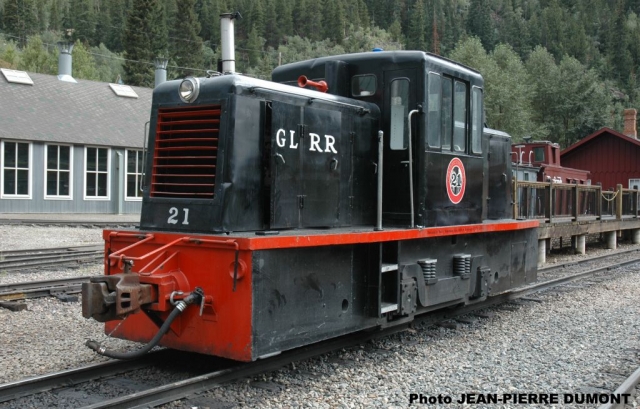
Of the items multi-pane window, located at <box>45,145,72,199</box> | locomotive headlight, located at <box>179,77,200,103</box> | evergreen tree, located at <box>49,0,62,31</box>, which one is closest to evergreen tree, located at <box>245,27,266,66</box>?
evergreen tree, located at <box>49,0,62,31</box>

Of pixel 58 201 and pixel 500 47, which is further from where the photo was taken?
pixel 500 47

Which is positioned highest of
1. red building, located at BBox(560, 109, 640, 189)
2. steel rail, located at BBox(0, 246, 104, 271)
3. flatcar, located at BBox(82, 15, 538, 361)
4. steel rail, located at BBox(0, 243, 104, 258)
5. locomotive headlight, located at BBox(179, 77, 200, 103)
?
red building, located at BBox(560, 109, 640, 189)

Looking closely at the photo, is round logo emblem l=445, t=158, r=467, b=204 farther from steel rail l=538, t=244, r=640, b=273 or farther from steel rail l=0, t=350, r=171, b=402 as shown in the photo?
steel rail l=538, t=244, r=640, b=273

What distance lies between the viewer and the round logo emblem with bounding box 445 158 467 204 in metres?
7.52

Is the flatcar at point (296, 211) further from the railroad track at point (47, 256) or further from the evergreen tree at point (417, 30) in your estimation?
the evergreen tree at point (417, 30)

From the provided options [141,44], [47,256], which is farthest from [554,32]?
[47,256]

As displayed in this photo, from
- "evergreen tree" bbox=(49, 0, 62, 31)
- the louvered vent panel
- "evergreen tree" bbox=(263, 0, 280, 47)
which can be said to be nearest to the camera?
the louvered vent panel

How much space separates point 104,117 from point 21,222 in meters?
9.15

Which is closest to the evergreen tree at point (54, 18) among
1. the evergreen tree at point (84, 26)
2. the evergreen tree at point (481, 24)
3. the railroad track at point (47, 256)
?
the evergreen tree at point (84, 26)

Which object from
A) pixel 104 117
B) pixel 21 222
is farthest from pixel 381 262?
pixel 104 117

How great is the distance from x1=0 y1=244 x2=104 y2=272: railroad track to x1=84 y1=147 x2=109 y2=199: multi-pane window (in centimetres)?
1301

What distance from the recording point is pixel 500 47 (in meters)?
70.5

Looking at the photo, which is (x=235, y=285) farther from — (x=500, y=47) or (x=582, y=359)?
(x=500, y=47)

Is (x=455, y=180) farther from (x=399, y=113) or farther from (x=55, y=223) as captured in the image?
(x=55, y=223)
